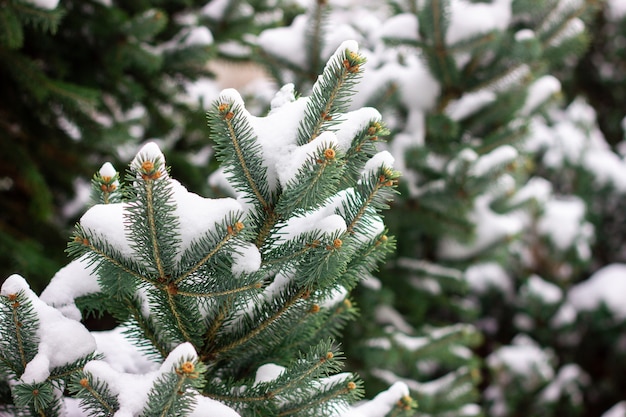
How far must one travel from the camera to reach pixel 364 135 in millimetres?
1229

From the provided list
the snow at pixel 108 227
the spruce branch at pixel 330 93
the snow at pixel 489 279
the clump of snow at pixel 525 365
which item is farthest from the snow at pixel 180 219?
the snow at pixel 489 279

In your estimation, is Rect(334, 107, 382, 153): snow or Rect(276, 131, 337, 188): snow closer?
Rect(276, 131, 337, 188): snow

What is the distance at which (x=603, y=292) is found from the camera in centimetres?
408

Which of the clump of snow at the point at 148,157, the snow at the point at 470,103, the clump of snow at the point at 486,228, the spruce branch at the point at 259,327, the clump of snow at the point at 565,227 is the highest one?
the clump of snow at the point at 148,157

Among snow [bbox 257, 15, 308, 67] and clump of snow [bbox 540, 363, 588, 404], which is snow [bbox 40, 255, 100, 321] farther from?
clump of snow [bbox 540, 363, 588, 404]

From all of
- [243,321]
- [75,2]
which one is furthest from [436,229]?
[75,2]

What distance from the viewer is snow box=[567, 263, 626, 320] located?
159 inches

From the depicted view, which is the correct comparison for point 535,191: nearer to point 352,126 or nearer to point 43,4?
point 352,126

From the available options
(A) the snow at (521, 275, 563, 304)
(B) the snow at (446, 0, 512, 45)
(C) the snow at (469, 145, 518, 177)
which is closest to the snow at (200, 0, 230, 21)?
(B) the snow at (446, 0, 512, 45)

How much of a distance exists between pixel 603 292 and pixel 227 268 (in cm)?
373

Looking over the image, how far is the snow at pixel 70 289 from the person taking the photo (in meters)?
1.40

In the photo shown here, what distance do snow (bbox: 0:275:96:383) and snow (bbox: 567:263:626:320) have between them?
380cm

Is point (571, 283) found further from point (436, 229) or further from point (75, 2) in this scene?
point (75, 2)

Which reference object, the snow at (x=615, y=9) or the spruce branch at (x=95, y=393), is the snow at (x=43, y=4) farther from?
the snow at (x=615, y=9)
